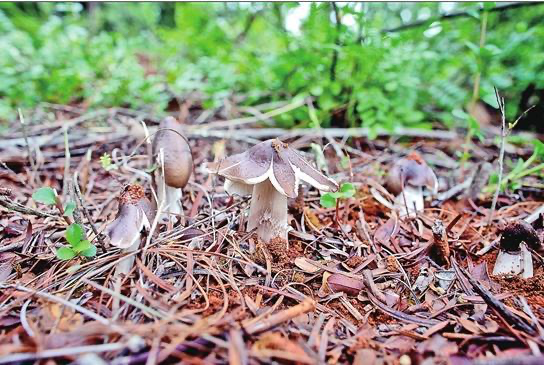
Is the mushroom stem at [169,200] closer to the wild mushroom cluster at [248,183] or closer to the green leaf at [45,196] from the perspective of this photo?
the wild mushroom cluster at [248,183]

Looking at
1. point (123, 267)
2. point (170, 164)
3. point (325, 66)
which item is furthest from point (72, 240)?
point (325, 66)

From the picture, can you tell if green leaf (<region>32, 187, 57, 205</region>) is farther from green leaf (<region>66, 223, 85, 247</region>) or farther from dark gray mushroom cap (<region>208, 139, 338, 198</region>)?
dark gray mushroom cap (<region>208, 139, 338, 198</region>)

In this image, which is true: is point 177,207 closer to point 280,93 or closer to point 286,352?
point 286,352

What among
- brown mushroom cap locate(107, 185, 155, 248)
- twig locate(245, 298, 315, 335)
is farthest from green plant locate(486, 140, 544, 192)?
brown mushroom cap locate(107, 185, 155, 248)

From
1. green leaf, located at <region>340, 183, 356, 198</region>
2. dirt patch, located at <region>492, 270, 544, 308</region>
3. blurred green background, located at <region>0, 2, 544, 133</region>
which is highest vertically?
blurred green background, located at <region>0, 2, 544, 133</region>

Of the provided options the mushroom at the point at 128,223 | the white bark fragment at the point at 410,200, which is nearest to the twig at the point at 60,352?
the mushroom at the point at 128,223
